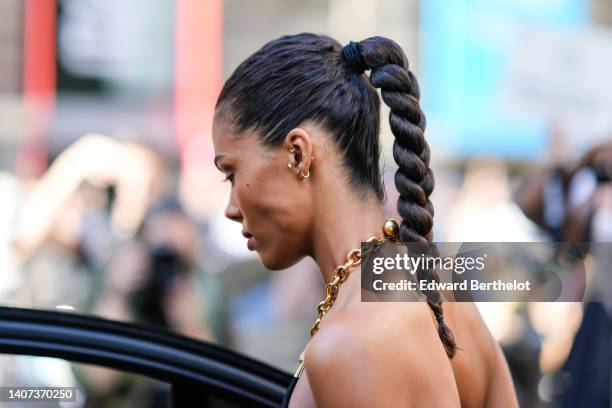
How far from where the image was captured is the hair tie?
2.02 m

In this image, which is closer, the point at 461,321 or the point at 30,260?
the point at 461,321

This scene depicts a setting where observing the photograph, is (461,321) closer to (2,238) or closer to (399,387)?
(399,387)

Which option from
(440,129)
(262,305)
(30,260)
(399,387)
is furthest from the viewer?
(440,129)

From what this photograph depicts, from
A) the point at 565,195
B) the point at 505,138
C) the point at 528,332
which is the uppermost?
the point at 565,195

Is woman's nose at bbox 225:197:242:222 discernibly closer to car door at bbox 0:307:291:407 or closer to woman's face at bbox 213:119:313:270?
woman's face at bbox 213:119:313:270

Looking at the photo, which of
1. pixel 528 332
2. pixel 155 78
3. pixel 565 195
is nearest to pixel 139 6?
pixel 155 78

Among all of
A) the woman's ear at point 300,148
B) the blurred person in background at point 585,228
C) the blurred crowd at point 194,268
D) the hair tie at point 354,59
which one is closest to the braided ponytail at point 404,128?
the hair tie at point 354,59

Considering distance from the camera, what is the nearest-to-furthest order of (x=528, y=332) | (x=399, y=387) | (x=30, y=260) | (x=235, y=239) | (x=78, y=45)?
1. (x=399, y=387)
2. (x=30, y=260)
3. (x=528, y=332)
4. (x=235, y=239)
5. (x=78, y=45)

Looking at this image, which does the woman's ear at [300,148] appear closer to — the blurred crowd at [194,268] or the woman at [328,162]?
the woman at [328,162]

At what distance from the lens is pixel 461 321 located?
81.0 inches

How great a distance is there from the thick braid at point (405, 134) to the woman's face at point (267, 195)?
173 millimetres

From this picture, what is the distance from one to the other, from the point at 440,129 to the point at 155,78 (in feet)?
13.3

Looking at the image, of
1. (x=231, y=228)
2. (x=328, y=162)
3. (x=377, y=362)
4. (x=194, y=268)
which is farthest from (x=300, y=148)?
A: (x=231, y=228)

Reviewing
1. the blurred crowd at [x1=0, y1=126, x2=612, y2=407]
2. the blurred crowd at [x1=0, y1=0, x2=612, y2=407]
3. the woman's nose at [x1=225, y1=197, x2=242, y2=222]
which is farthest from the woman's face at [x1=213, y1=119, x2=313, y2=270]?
the blurred crowd at [x1=0, y1=126, x2=612, y2=407]
